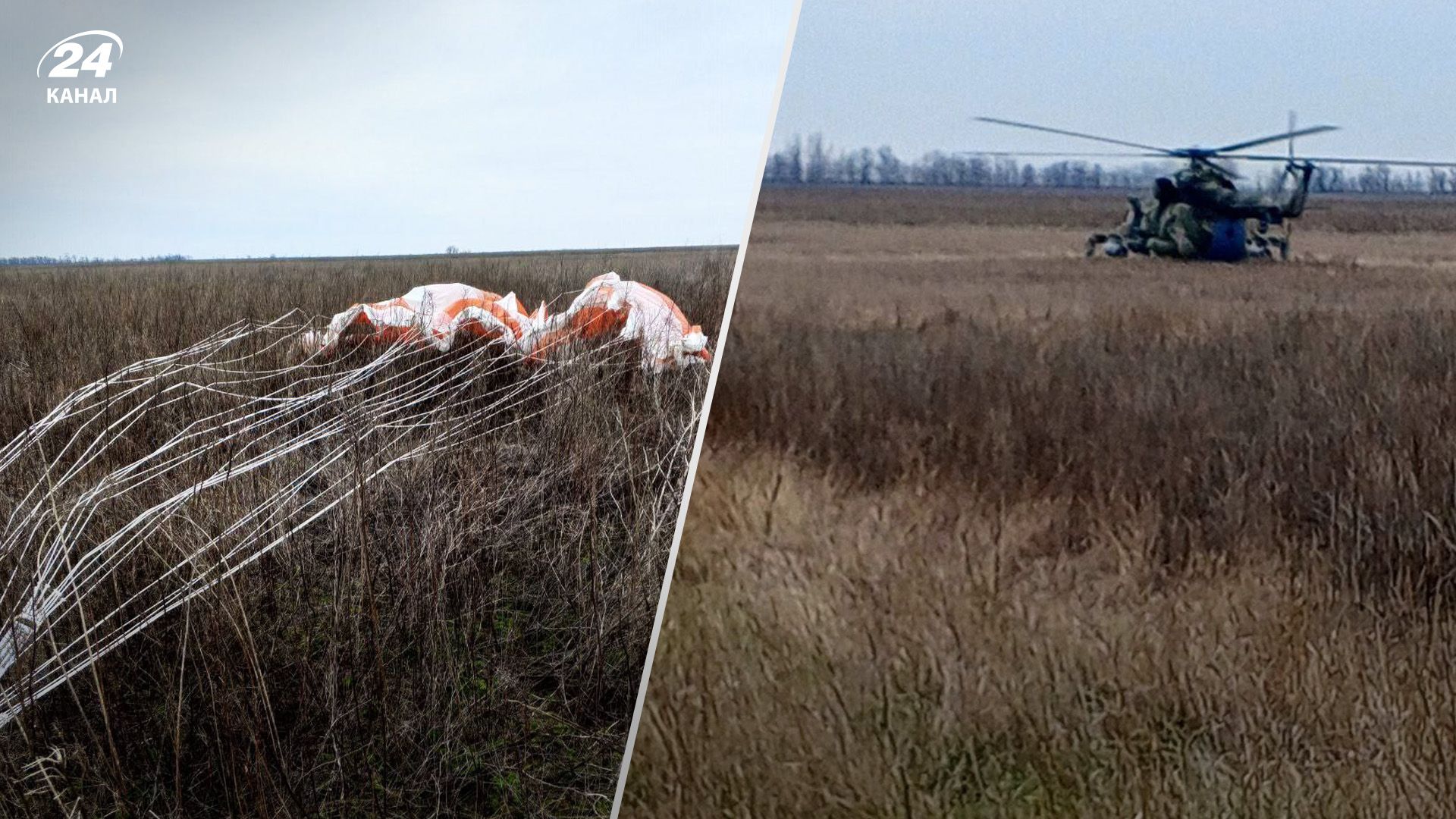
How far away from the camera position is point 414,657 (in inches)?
104

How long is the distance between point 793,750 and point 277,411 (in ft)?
5.66

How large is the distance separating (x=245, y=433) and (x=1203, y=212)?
9.15ft

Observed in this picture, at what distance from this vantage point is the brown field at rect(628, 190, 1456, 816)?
2.33 meters

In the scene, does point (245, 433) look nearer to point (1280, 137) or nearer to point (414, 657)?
point (414, 657)

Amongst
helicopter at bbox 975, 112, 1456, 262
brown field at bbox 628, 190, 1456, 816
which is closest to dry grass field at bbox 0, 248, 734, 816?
brown field at bbox 628, 190, 1456, 816

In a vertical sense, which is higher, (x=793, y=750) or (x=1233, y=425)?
(x=1233, y=425)

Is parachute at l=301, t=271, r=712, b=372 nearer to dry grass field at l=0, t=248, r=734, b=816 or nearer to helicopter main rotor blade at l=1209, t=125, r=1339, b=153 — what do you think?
dry grass field at l=0, t=248, r=734, b=816

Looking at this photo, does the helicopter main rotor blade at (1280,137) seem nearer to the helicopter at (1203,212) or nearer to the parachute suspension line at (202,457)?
the helicopter at (1203,212)

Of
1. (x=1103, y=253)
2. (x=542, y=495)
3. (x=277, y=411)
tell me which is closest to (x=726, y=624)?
(x=542, y=495)

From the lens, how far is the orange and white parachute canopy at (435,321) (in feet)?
12.4

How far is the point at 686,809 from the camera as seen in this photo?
244 centimetres

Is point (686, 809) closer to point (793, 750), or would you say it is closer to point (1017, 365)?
point (793, 750)

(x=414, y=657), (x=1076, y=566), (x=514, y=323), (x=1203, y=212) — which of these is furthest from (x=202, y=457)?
(x=1203, y=212)

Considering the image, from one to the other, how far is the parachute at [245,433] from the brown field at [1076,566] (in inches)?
25.6
